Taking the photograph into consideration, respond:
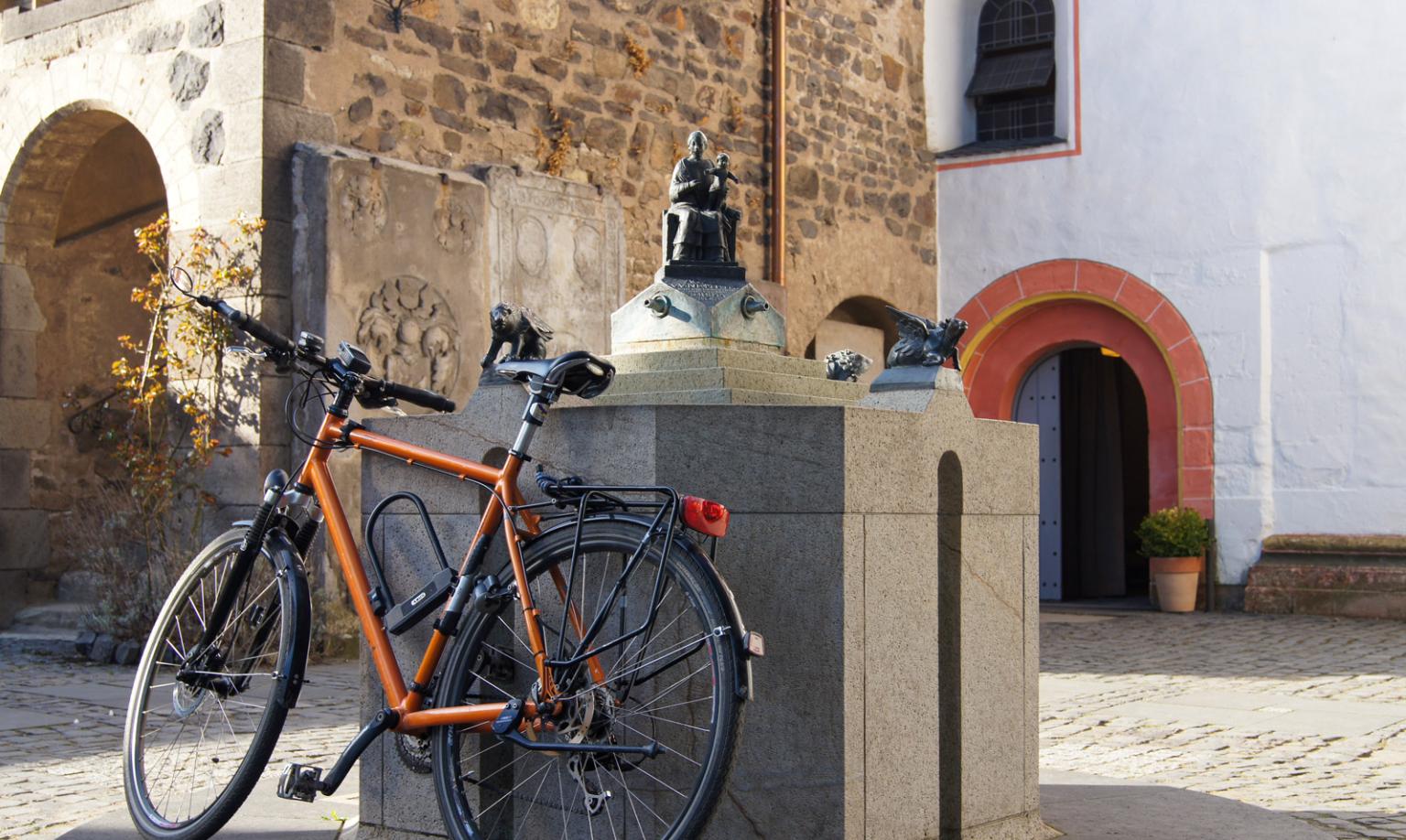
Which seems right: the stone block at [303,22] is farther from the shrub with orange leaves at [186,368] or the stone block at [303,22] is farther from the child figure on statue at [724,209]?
the child figure on statue at [724,209]

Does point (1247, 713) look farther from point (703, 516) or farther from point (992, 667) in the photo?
point (703, 516)

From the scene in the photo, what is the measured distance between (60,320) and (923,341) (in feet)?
24.5

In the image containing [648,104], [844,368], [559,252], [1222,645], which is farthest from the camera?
[648,104]

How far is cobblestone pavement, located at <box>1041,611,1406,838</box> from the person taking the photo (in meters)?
4.86

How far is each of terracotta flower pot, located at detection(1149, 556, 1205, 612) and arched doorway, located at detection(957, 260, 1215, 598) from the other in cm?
49

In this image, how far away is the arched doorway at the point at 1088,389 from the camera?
1216cm

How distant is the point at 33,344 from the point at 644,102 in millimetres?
4122


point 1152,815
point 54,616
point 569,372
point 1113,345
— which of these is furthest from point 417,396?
point 1113,345

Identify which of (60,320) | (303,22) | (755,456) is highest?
(303,22)

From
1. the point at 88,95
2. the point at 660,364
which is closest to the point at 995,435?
the point at 660,364

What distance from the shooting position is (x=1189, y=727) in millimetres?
6117

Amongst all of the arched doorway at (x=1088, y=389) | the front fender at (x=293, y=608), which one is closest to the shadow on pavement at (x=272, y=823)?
the front fender at (x=293, y=608)

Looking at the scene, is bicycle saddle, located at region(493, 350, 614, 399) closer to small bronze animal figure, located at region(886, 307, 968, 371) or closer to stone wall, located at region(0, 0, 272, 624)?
small bronze animal figure, located at region(886, 307, 968, 371)

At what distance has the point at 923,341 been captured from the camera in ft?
12.8
